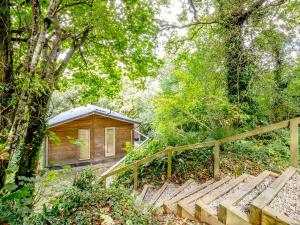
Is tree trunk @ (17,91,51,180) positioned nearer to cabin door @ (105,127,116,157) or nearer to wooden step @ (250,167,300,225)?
wooden step @ (250,167,300,225)

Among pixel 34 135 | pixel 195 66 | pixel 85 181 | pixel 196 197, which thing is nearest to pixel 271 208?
pixel 196 197

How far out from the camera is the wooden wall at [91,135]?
1068cm

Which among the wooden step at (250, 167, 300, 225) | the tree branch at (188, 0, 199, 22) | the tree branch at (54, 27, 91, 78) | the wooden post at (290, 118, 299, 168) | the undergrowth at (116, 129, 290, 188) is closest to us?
the wooden step at (250, 167, 300, 225)

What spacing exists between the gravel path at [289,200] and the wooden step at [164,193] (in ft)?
6.72

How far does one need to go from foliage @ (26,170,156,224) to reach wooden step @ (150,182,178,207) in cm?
128

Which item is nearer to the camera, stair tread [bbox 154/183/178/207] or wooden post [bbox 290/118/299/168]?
wooden post [bbox 290/118/299/168]

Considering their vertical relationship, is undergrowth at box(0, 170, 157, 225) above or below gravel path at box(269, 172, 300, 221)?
below

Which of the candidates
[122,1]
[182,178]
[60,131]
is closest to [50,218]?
[182,178]

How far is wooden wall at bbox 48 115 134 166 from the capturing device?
10680mm

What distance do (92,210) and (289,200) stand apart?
2.20m

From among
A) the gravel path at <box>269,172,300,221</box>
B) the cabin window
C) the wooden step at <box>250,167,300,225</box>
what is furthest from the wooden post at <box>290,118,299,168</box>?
the cabin window

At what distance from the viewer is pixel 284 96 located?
6.63 metres

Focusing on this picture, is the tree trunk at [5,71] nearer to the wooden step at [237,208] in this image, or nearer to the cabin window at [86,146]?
the wooden step at [237,208]

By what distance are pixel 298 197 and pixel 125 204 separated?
198 centimetres
